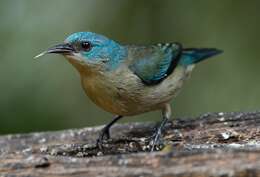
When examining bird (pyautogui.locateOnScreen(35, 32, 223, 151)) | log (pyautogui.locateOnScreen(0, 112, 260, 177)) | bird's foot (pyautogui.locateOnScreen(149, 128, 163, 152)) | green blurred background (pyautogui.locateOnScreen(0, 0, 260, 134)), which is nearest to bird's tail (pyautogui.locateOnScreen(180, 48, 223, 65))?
green blurred background (pyautogui.locateOnScreen(0, 0, 260, 134))

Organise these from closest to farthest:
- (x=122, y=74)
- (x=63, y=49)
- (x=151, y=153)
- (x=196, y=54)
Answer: (x=151, y=153) < (x=63, y=49) < (x=122, y=74) < (x=196, y=54)

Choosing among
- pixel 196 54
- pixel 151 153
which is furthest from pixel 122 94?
pixel 151 153

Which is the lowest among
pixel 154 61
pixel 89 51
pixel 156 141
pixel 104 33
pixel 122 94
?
pixel 156 141

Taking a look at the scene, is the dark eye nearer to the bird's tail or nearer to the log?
the log

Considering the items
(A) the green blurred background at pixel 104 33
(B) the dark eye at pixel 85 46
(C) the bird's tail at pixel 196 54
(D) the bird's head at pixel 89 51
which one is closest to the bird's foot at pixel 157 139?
(D) the bird's head at pixel 89 51

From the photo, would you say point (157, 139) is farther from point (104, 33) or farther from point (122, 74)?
point (104, 33)

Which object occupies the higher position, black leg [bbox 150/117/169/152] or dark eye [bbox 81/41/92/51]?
dark eye [bbox 81/41/92/51]

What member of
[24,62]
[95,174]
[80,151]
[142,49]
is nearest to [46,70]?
[24,62]
